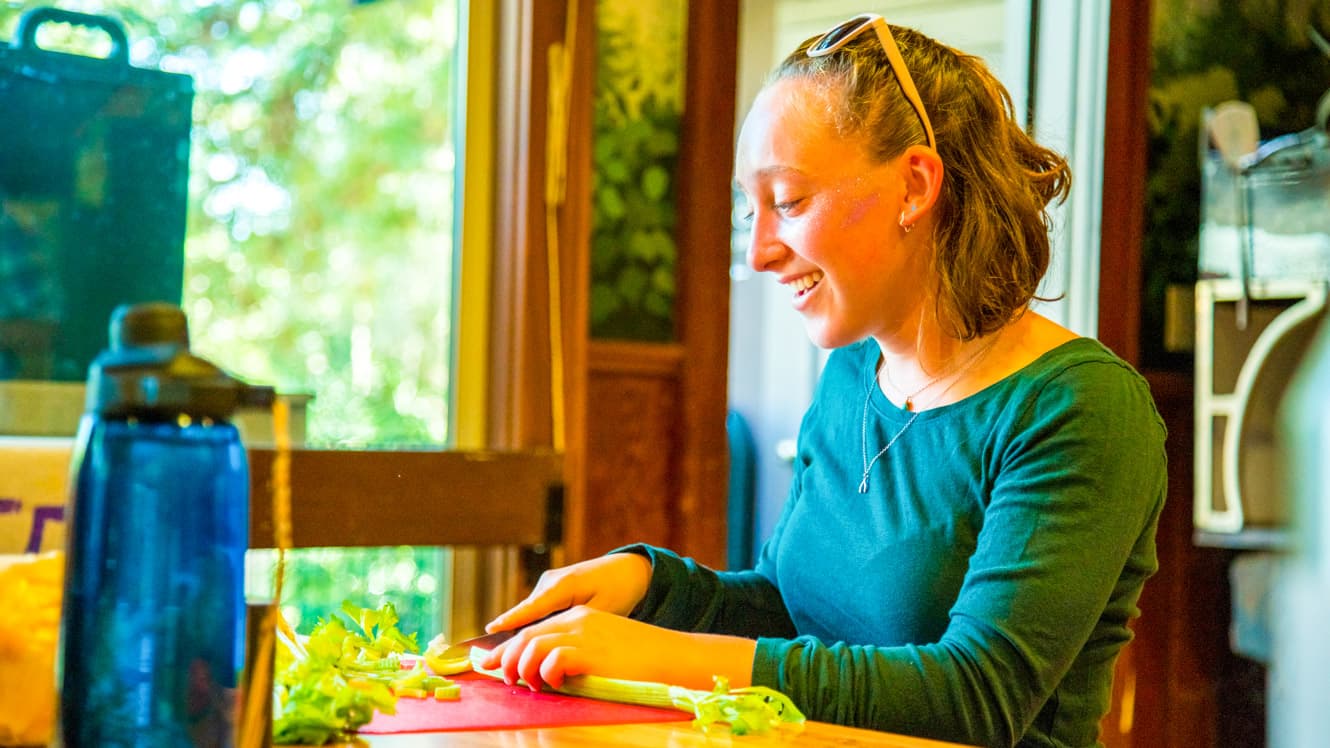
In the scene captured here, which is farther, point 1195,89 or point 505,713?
point 1195,89

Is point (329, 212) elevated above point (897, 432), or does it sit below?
above

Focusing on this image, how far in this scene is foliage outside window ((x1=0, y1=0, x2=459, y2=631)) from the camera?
7.10 feet

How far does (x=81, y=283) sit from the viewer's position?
6.72 feet

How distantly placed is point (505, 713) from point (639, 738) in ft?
0.39

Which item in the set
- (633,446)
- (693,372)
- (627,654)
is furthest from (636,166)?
(627,654)

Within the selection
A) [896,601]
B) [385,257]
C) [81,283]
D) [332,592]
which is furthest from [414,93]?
[896,601]

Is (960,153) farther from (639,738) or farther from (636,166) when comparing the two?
(636,166)

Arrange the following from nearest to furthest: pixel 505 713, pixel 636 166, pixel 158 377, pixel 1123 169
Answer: pixel 158 377, pixel 505 713, pixel 636 166, pixel 1123 169

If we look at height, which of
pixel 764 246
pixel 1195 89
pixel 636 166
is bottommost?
pixel 764 246

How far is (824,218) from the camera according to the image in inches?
51.4

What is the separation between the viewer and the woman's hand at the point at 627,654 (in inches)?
41.6

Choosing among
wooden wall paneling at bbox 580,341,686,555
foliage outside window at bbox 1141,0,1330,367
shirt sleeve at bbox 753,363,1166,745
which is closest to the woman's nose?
shirt sleeve at bbox 753,363,1166,745

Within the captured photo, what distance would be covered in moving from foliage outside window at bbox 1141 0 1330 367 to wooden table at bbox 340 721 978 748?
2.58 m

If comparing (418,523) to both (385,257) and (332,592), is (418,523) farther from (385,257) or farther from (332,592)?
(385,257)
